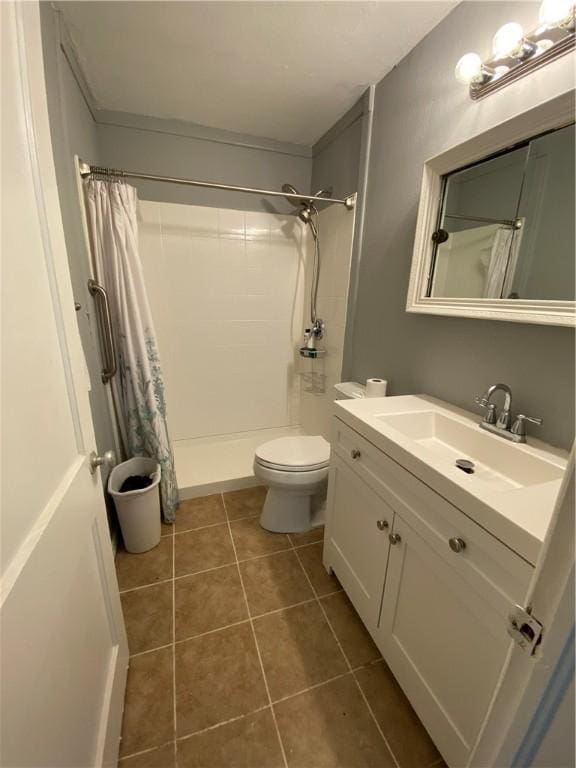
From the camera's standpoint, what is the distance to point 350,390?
5.83ft

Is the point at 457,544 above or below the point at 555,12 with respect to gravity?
below

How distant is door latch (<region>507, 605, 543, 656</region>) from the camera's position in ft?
1.26

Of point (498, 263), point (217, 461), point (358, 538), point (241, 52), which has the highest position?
point (241, 52)

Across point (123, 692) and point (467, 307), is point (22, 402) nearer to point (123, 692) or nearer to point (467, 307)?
point (123, 692)

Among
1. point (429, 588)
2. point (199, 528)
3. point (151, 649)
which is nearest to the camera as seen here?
point (429, 588)

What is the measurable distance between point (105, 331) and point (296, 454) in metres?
1.21

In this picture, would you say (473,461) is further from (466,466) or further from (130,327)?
(130,327)

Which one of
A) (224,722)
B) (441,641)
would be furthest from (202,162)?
(224,722)

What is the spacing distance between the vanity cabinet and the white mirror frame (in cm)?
60

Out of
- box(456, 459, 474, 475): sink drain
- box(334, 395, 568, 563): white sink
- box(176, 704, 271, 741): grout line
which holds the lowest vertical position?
box(176, 704, 271, 741): grout line

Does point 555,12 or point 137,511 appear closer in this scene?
point 555,12

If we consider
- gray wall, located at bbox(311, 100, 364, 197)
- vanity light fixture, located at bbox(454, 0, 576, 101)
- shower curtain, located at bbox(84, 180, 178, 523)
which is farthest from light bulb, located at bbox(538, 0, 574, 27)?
shower curtain, located at bbox(84, 180, 178, 523)

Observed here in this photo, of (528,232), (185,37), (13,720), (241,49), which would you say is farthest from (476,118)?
(13,720)

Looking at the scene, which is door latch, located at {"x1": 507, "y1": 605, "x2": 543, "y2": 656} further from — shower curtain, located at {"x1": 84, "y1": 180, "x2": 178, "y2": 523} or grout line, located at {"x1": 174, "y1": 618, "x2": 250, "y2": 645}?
shower curtain, located at {"x1": 84, "y1": 180, "x2": 178, "y2": 523}
